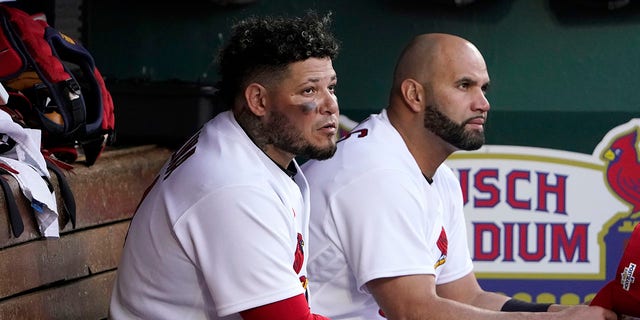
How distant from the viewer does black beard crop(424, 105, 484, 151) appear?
316cm

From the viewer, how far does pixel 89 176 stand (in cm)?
342

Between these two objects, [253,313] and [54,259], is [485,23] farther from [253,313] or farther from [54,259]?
[253,313]

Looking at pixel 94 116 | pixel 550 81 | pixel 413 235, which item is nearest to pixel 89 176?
pixel 94 116

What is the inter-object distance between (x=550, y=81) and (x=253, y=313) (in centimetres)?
229

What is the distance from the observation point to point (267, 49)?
2596 millimetres

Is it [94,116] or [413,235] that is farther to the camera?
[94,116]

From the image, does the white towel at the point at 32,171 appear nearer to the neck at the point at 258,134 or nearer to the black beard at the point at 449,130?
the neck at the point at 258,134

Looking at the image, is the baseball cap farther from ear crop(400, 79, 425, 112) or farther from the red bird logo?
the red bird logo

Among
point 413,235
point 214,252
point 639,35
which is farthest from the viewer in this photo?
point 639,35

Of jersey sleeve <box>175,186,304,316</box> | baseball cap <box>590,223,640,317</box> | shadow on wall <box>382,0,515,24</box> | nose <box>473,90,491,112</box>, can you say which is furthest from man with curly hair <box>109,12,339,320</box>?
shadow on wall <box>382,0,515,24</box>

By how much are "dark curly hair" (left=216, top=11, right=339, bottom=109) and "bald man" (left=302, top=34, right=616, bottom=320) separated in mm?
376

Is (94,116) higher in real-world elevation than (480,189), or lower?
higher

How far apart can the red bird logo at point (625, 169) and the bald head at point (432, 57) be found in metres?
1.19

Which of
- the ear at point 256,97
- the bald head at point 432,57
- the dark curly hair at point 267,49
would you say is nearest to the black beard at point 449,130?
the bald head at point 432,57
